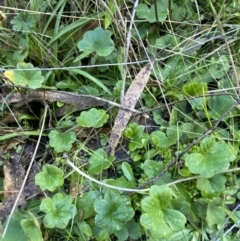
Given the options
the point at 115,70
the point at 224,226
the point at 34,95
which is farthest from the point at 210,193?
the point at 34,95

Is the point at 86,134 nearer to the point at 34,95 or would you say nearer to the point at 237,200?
the point at 34,95

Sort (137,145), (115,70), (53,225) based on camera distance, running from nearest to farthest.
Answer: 1. (53,225)
2. (137,145)
3. (115,70)

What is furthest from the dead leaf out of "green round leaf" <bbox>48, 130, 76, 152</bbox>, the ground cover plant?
"green round leaf" <bbox>48, 130, 76, 152</bbox>

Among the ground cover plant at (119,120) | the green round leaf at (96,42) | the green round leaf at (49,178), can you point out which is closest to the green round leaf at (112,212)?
the ground cover plant at (119,120)

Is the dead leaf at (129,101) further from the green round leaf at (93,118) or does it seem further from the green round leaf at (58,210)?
the green round leaf at (58,210)

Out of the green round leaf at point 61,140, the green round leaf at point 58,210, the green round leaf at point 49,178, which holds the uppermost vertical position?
the green round leaf at point 61,140

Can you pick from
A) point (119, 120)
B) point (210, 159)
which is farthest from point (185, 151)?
point (119, 120)

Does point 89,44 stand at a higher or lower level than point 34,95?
higher
